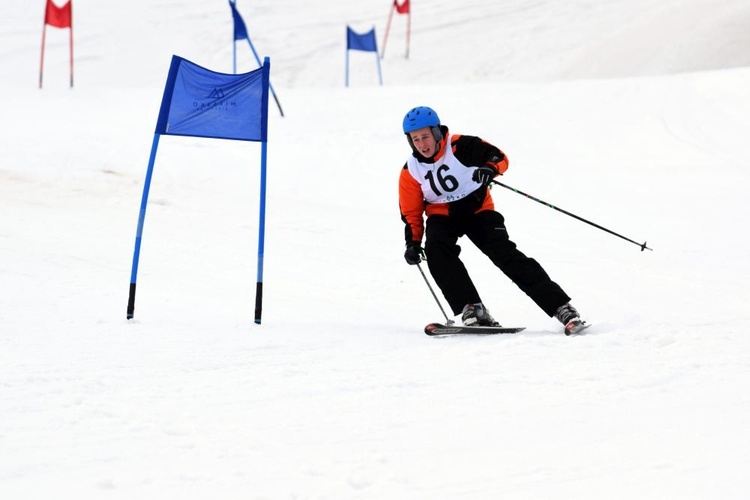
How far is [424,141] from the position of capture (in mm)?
5023

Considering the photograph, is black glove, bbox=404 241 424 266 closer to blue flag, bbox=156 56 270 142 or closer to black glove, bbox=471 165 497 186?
black glove, bbox=471 165 497 186

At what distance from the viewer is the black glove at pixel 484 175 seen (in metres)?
4.95

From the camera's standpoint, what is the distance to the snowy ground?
294 cm

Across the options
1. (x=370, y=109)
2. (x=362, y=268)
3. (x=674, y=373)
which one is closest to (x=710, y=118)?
(x=370, y=109)

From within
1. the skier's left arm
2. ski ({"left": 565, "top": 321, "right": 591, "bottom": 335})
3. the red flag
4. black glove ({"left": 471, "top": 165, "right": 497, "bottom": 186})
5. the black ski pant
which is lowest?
ski ({"left": 565, "top": 321, "right": 591, "bottom": 335})

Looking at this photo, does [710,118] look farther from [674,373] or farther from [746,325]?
[674,373]

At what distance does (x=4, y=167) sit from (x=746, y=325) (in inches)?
376

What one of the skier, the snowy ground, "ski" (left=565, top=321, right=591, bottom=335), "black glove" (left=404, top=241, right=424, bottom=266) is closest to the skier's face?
the skier

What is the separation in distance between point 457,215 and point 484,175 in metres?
0.39

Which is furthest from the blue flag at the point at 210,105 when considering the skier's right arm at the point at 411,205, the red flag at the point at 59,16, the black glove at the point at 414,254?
the red flag at the point at 59,16

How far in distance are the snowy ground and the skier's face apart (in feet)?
3.63

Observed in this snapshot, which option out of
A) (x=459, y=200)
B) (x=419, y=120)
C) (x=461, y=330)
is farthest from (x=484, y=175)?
(x=461, y=330)

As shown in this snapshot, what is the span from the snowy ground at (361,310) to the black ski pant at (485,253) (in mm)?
296

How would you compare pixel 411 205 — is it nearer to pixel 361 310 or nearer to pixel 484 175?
pixel 484 175
